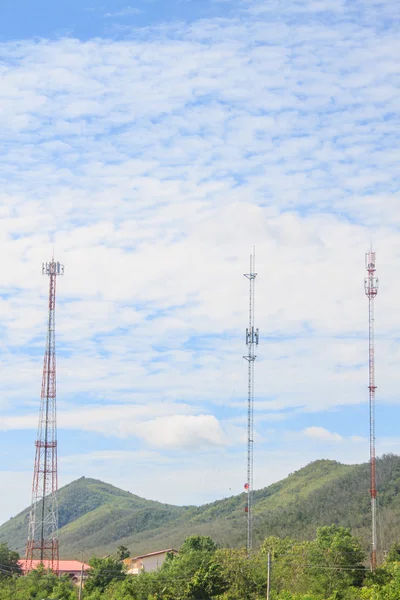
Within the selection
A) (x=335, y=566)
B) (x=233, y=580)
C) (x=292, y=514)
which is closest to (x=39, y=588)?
(x=233, y=580)

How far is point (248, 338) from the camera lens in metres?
64.3

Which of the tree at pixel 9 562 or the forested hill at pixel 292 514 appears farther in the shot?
the forested hill at pixel 292 514

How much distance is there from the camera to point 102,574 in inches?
2598

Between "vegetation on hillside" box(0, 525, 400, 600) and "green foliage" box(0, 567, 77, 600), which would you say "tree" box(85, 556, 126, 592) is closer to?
"vegetation on hillside" box(0, 525, 400, 600)

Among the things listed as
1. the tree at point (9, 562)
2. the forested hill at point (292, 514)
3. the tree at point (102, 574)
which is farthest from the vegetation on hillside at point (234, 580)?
the forested hill at point (292, 514)

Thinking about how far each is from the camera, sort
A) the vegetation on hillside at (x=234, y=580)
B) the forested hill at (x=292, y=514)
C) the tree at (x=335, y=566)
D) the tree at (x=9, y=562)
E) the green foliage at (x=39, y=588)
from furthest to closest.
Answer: the forested hill at (x=292, y=514)
the tree at (x=9, y=562)
the green foliage at (x=39, y=588)
the tree at (x=335, y=566)
the vegetation on hillside at (x=234, y=580)

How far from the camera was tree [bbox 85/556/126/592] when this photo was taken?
214ft

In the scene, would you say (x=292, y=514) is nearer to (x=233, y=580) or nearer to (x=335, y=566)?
(x=335, y=566)

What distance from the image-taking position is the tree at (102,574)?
6538 centimetres

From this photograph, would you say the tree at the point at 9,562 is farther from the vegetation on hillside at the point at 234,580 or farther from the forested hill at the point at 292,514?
the vegetation on hillside at the point at 234,580

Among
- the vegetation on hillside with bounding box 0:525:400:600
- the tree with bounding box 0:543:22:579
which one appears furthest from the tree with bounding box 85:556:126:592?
the tree with bounding box 0:543:22:579

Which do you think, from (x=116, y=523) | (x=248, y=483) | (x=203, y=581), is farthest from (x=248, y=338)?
(x=116, y=523)

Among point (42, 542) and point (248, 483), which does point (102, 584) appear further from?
point (248, 483)

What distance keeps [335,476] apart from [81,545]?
55.2 meters
